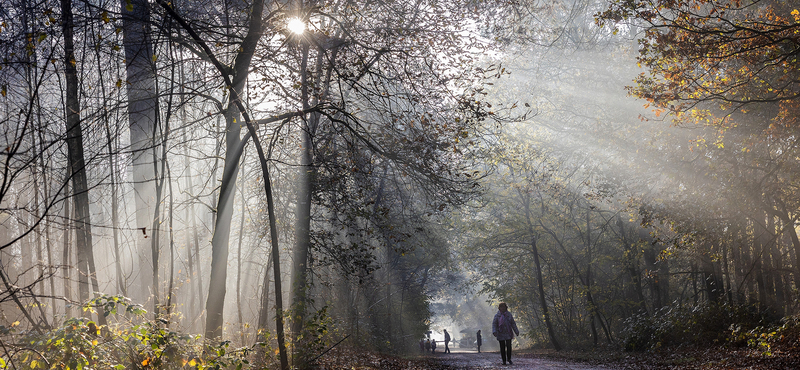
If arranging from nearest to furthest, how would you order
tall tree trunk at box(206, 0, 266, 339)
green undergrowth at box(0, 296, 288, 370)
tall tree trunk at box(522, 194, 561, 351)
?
green undergrowth at box(0, 296, 288, 370) → tall tree trunk at box(206, 0, 266, 339) → tall tree trunk at box(522, 194, 561, 351)

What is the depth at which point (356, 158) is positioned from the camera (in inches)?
415

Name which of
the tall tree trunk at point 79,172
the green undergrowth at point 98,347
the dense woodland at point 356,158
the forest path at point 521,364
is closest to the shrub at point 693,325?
the dense woodland at point 356,158

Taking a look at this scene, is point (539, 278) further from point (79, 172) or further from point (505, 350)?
point (79, 172)

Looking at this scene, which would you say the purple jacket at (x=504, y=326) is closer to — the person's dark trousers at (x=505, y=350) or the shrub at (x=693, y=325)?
the person's dark trousers at (x=505, y=350)

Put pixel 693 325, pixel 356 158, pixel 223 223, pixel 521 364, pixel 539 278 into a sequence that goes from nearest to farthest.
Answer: pixel 223 223 < pixel 356 158 < pixel 521 364 < pixel 693 325 < pixel 539 278

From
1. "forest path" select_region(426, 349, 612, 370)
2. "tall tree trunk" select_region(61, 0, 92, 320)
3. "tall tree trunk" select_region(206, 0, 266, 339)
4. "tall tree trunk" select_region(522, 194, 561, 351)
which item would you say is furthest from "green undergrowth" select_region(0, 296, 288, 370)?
"tall tree trunk" select_region(522, 194, 561, 351)

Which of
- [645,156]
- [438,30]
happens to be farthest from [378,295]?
[438,30]

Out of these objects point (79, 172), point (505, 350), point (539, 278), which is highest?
point (79, 172)

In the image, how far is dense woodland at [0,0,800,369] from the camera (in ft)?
20.7

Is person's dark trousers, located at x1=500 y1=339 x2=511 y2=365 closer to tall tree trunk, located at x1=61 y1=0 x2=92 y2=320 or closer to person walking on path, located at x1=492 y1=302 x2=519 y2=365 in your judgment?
person walking on path, located at x1=492 y1=302 x2=519 y2=365

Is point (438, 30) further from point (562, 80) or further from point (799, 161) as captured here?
point (562, 80)

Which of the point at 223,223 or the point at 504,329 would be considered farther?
the point at 504,329

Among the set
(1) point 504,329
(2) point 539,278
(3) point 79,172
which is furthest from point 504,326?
(2) point 539,278

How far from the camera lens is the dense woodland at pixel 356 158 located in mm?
6297
